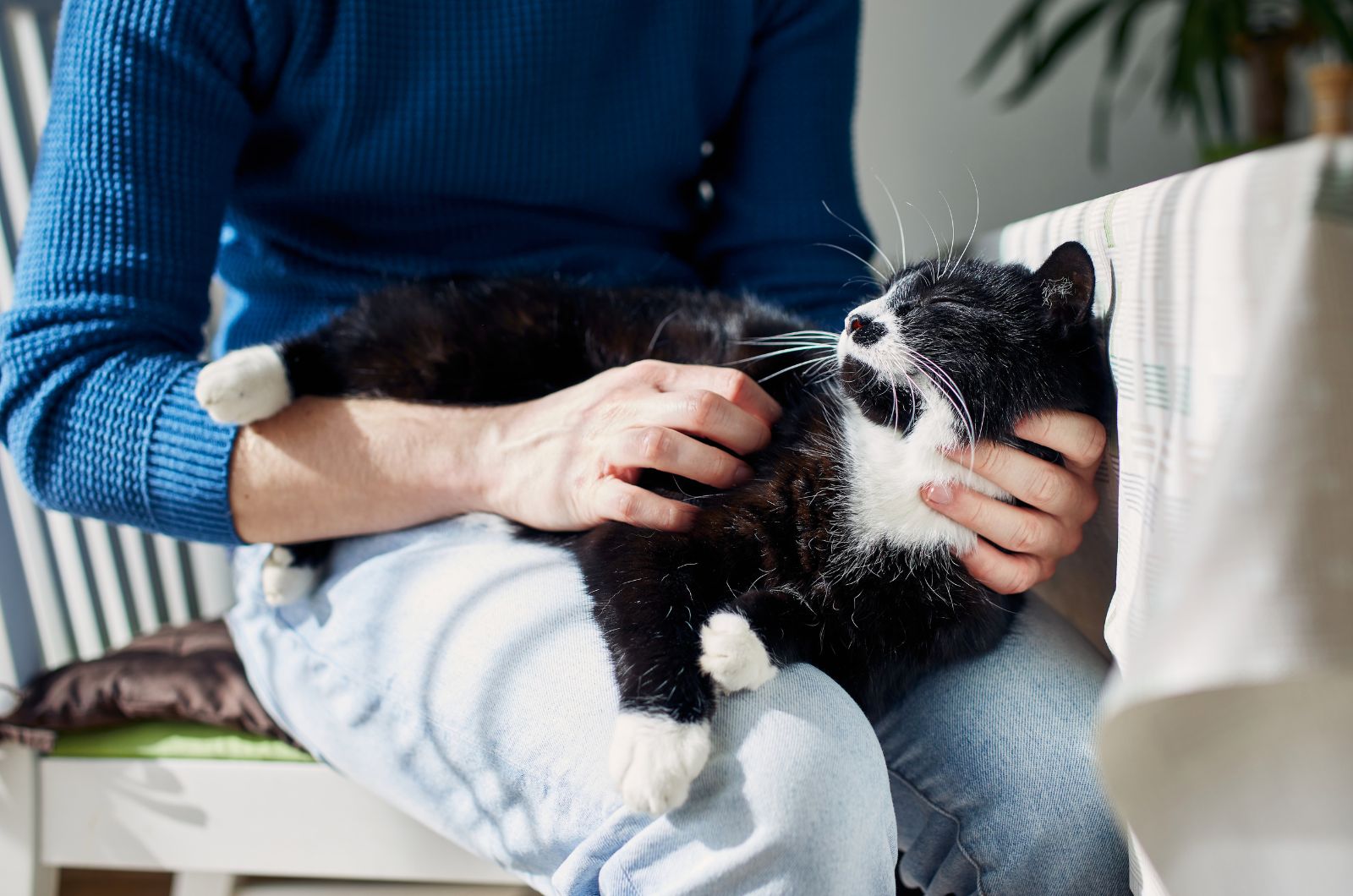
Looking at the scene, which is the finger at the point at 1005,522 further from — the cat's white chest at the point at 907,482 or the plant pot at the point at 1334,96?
the plant pot at the point at 1334,96

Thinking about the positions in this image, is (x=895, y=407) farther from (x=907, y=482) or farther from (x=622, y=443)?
(x=622, y=443)

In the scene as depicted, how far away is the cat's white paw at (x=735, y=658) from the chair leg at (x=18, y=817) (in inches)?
33.0

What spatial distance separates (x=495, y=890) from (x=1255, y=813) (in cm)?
84

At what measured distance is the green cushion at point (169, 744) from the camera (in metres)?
0.97

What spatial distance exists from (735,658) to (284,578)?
486 millimetres

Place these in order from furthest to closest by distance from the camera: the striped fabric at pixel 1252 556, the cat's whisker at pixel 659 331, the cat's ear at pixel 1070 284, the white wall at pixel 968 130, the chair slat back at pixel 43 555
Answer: the white wall at pixel 968 130 < the chair slat back at pixel 43 555 < the cat's whisker at pixel 659 331 < the cat's ear at pixel 1070 284 < the striped fabric at pixel 1252 556

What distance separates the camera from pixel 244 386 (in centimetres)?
84

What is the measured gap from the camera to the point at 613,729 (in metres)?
0.64

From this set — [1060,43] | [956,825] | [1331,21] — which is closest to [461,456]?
[956,825]

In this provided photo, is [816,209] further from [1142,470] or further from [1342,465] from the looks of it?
[1342,465]

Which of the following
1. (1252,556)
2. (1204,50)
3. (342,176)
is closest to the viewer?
(1252,556)

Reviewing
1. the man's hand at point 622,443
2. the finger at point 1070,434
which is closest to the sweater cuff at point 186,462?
the man's hand at point 622,443

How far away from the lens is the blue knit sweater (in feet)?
2.65

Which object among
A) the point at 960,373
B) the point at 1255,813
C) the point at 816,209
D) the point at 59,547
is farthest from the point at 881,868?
the point at 59,547
